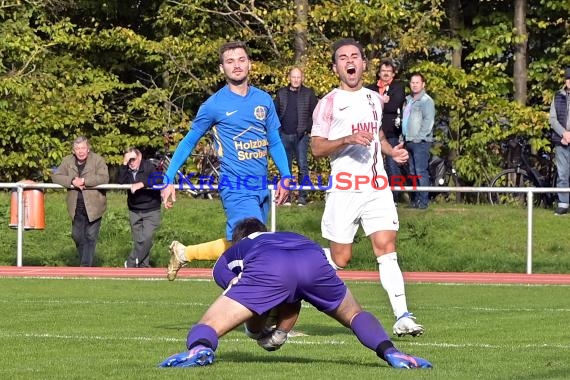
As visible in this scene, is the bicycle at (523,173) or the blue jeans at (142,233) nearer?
the blue jeans at (142,233)

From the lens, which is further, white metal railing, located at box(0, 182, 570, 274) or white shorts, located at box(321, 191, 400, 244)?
white metal railing, located at box(0, 182, 570, 274)

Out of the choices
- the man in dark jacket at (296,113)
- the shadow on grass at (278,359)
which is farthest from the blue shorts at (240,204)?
the man in dark jacket at (296,113)

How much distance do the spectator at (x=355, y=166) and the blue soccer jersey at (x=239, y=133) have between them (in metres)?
0.55

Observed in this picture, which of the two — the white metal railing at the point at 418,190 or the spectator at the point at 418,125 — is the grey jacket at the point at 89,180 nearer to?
the white metal railing at the point at 418,190

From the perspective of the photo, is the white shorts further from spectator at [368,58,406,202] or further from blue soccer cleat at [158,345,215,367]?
spectator at [368,58,406,202]


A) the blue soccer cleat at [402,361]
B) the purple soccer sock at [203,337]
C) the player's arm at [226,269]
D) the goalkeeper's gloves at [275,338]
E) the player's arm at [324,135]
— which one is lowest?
the blue soccer cleat at [402,361]

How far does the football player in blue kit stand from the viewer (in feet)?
36.4

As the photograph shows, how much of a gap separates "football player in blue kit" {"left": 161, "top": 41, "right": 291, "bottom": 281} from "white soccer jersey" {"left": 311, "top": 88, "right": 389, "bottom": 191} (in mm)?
513

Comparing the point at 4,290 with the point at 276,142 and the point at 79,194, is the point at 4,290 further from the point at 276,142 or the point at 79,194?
the point at 276,142

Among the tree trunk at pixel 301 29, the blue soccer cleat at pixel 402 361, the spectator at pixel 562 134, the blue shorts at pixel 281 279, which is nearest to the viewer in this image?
the blue shorts at pixel 281 279

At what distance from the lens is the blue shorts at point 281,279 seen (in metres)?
8.34

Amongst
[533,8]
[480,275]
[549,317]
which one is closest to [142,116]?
[533,8]

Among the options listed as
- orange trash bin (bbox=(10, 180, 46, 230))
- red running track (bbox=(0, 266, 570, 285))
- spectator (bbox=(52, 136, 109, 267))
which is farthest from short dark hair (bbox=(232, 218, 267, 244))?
orange trash bin (bbox=(10, 180, 46, 230))

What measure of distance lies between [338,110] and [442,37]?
17.5 meters
